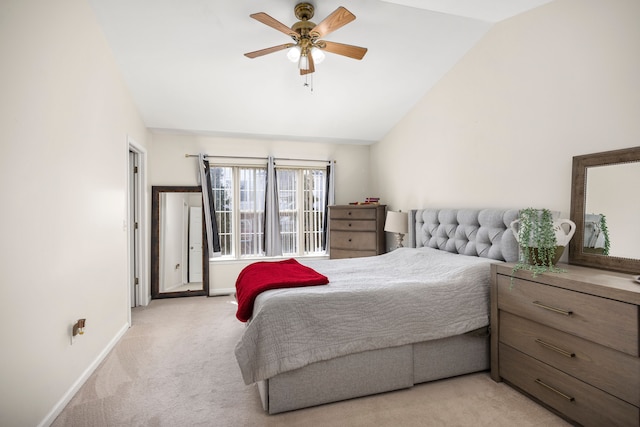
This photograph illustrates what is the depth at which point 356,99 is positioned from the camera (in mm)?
3820

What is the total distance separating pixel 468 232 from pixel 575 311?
1286mm

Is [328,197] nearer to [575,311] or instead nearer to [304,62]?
[304,62]

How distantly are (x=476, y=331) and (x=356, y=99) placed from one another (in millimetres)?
2832

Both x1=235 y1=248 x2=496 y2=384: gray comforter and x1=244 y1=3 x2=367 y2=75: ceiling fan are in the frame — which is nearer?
x1=235 y1=248 x2=496 y2=384: gray comforter

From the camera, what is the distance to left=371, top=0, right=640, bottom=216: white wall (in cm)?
191

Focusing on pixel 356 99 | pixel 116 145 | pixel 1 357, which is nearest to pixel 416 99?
pixel 356 99

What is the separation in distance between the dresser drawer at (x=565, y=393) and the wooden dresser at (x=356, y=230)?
2374 millimetres

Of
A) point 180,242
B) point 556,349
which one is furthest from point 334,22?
point 180,242

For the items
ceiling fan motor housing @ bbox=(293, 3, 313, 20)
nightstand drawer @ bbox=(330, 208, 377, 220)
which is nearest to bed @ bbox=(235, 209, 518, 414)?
nightstand drawer @ bbox=(330, 208, 377, 220)

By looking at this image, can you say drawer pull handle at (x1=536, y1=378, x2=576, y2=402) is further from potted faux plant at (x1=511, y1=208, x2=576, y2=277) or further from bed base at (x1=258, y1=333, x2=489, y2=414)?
potted faux plant at (x1=511, y1=208, x2=576, y2=277)

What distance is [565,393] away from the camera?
1688 mm

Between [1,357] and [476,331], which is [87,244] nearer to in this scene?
[1,357]

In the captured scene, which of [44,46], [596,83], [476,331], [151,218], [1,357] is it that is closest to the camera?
[1,357]

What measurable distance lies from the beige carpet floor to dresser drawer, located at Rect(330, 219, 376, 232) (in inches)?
93.4
